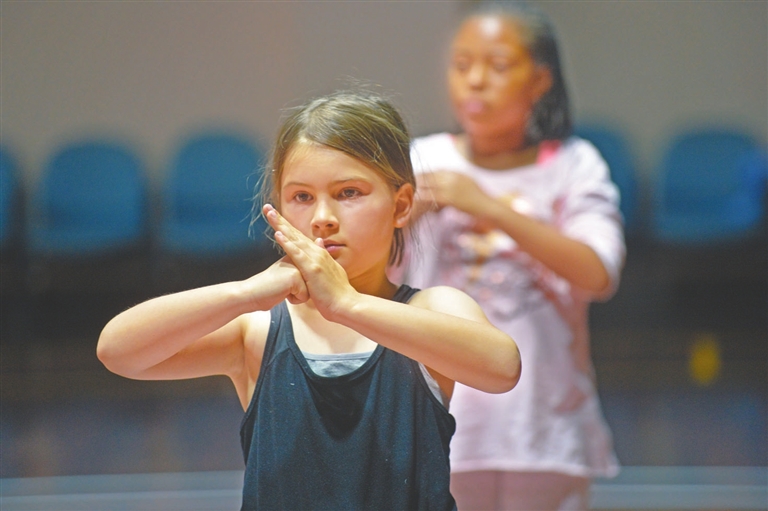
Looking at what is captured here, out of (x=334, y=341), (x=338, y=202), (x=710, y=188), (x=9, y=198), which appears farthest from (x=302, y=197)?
(x=710, y=188)

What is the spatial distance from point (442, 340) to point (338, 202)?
0.20m

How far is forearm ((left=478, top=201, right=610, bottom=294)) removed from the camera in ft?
5.23

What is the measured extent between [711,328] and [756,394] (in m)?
0.44

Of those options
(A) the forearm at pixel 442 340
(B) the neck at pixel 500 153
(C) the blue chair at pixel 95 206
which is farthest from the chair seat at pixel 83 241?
(A) the forearm at pixel 442 340

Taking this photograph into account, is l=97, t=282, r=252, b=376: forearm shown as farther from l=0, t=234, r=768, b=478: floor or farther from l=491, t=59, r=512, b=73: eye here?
l=0, t=234, r=768, b=478: floor

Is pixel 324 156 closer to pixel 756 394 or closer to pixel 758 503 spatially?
pixel 758 503

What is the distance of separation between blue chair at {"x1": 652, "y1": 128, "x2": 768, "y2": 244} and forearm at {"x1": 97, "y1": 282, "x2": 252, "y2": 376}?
11.3ft

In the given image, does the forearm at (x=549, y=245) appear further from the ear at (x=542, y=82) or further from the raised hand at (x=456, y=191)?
the ear at (x=542, y=82)

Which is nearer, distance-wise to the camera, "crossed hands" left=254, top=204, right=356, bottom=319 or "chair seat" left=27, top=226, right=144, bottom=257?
"crossed hands" left=254, top=204, right=356, bottom=319

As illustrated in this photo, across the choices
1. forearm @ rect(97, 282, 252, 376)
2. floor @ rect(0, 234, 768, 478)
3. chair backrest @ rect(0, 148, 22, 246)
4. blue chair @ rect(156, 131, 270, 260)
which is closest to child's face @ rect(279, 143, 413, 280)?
forearm @ rect(97, 282, 252, 376)

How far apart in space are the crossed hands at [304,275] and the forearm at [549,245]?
0.65 m

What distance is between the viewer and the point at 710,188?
4051 millimetres

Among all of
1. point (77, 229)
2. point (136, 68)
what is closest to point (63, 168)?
point (77, 229)

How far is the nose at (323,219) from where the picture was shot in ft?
3.35
